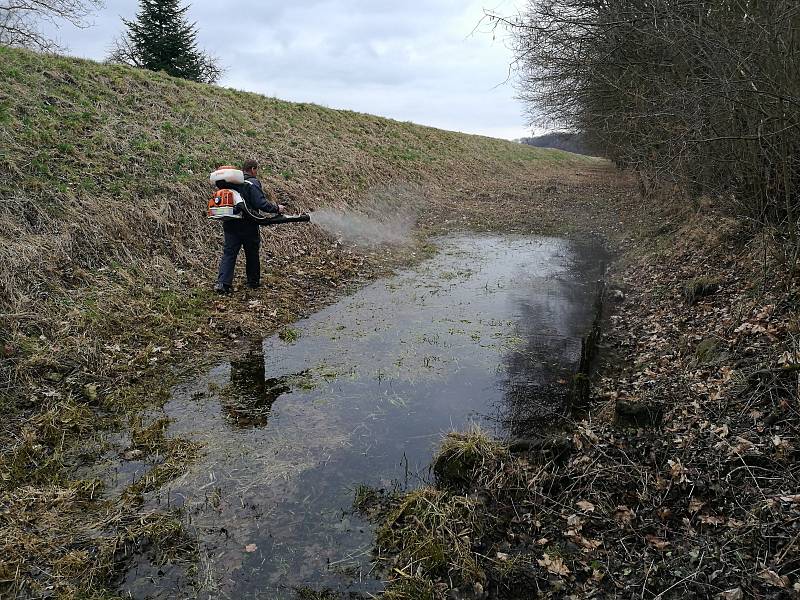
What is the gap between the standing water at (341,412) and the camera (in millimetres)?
3867

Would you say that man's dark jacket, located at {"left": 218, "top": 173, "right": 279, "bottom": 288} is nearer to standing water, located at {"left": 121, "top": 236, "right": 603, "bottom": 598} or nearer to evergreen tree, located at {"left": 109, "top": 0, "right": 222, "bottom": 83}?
standing water, located at {"left": 121, "top": 236, "right": 603, "bottom": 598}

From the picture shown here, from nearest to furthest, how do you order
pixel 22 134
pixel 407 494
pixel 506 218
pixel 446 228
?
pixel 407 494, pixel 22 134, pixel 446 228, pixel 506 218

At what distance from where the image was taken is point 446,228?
684 inches

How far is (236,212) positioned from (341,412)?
14.8 ft

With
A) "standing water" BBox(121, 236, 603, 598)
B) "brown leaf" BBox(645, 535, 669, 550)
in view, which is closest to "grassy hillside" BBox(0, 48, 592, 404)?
"standing water" BBox(121, 236, 603, 598)

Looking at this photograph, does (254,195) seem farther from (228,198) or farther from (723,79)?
(723,79)

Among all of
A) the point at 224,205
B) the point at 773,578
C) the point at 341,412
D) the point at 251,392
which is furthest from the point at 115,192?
the point at 773,578

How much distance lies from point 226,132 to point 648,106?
36.9 ft

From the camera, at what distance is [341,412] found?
5.85m

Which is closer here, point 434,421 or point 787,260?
point 434,421

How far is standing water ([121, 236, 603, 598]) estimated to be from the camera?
3867mm

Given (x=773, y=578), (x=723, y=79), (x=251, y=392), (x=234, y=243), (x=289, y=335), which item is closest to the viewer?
(x=773, y=578)

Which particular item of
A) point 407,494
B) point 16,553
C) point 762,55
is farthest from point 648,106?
point 16,553

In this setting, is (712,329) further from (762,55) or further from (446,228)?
(446,228)
